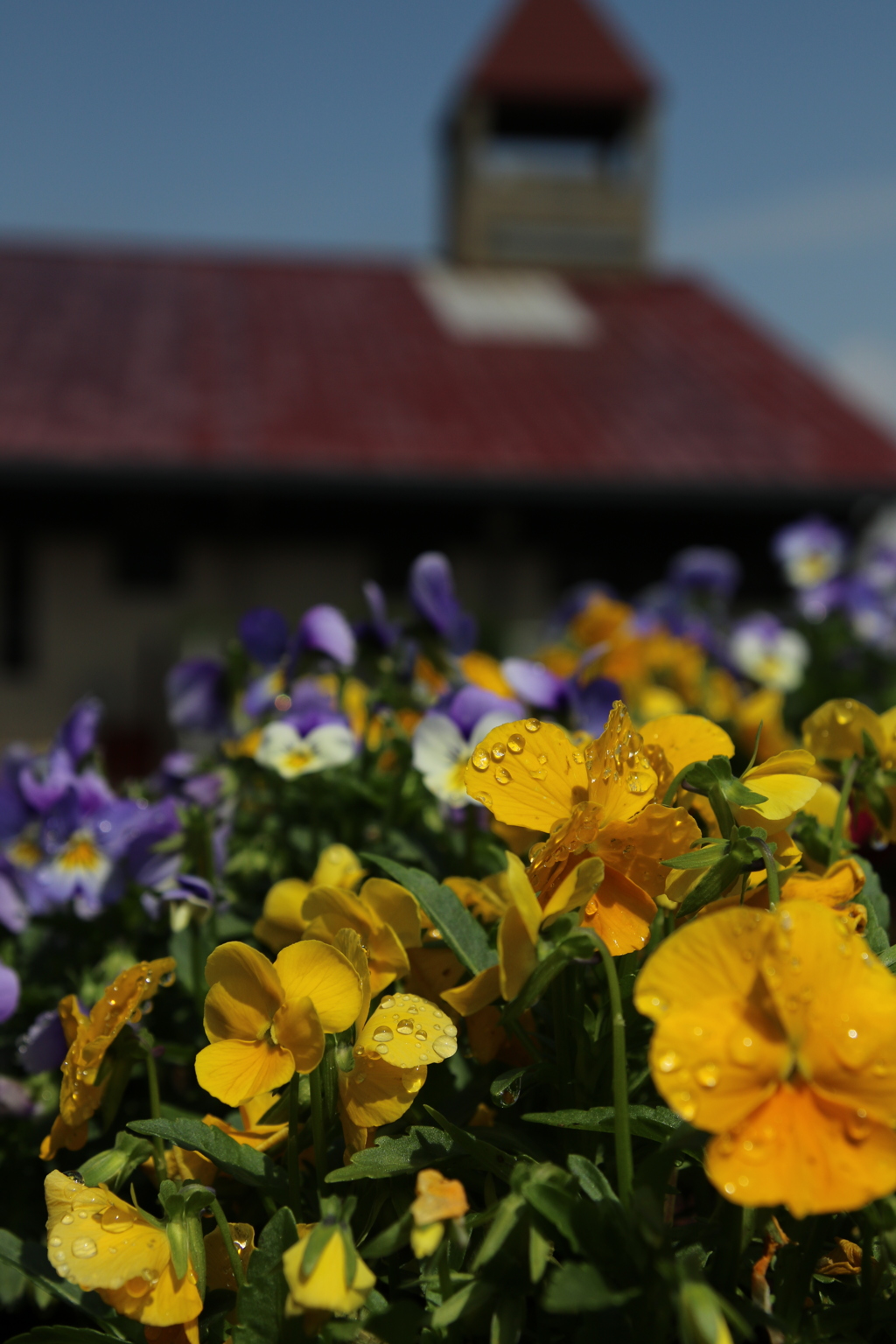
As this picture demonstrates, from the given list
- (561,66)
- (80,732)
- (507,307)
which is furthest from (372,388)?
(80,732)

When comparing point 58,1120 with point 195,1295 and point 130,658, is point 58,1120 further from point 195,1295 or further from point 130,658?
point 130,658

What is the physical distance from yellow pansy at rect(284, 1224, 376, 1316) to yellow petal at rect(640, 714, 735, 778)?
40 centimetres

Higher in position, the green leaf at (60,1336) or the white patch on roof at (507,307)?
the green leaf at (60,1336)

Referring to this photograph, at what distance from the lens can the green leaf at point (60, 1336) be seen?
78 centimetres

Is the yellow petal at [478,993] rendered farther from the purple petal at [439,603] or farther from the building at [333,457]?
the building at [333,457]

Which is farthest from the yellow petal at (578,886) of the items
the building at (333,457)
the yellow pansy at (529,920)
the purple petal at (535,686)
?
the building at (333,457)

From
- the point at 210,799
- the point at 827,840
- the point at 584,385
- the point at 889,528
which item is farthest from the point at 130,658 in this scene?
the point at 827,840

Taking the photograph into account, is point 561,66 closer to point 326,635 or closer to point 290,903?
point 326,635

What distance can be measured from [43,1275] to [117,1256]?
0.15 meters

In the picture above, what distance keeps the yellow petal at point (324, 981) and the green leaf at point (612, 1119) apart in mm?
127

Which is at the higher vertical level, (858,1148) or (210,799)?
(858,1148)

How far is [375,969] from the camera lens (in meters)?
0.91

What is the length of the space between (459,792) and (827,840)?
361 millimetres

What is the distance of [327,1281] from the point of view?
674mm
